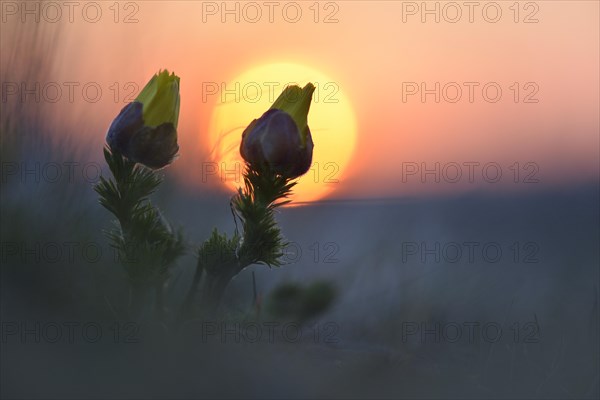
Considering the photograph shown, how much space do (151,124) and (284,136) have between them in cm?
25

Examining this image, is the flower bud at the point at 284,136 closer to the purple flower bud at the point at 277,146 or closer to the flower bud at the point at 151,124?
the purple flower bud at the point at 277,146

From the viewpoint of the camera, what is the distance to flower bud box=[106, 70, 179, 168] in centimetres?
134

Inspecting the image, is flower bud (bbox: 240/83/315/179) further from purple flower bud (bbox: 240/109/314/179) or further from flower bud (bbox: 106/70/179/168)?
flower bud (bbox: 106/70/179/168)

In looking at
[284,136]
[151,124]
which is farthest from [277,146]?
[151,124]

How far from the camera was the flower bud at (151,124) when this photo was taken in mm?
1337

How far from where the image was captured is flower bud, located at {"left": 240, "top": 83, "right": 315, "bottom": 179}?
51.1 inches

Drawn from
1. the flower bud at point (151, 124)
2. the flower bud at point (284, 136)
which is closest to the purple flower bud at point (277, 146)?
the flower bud at point (284, 136)

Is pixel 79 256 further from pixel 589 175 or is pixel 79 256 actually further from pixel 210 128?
pixel 589 175

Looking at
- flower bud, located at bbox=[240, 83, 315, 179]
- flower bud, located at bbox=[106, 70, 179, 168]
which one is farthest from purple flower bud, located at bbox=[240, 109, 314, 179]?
flower bud, located at bbox=[106, 70, 179, 168]

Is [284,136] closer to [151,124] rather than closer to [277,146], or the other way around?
[277,146]

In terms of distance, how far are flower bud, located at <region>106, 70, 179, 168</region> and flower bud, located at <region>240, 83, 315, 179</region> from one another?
140 mm

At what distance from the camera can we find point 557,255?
222 cm

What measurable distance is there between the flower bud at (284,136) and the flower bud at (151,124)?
14 centimetres

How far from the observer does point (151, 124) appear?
1356 millimetres
